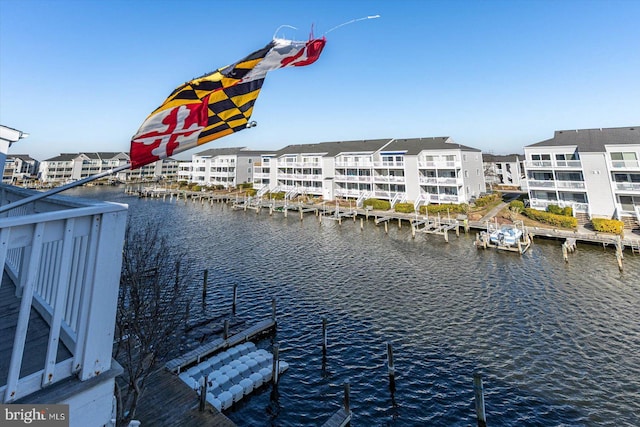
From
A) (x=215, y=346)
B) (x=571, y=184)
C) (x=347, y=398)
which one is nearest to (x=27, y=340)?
(x=347, y=398)

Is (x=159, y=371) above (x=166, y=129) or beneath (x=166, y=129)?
beneath

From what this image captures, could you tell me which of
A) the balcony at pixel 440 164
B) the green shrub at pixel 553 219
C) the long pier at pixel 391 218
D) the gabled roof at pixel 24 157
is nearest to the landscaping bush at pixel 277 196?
the long pier at pixel 391 218

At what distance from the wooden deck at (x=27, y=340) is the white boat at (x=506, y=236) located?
3893cm

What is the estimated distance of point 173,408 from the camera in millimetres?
11039

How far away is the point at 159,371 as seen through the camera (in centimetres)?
1322

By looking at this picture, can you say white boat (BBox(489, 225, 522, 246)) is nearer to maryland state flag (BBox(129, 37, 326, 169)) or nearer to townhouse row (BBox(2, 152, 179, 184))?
maryland state flag (BBox(129, 37, 326, 169))

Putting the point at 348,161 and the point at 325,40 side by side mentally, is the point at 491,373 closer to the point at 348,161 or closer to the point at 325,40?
the point at 325,40

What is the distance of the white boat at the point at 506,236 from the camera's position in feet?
111

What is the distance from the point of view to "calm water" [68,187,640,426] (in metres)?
12.9

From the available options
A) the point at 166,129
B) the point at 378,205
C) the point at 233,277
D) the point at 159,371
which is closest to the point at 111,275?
the point at 166,129

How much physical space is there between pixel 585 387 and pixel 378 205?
4346 centimetres

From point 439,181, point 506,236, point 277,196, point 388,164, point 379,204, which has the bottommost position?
point 506,236

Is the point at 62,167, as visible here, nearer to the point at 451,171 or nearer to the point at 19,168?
the point at 19,168

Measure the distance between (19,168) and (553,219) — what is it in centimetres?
18453
